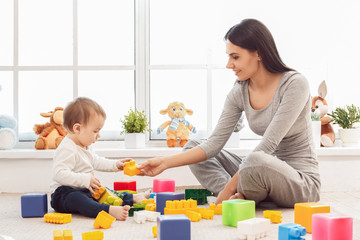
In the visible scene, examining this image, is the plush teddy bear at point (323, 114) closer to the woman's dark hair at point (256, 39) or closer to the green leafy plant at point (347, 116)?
the green leafy plant at point (347, 116)

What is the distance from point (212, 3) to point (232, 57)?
102 centimetres

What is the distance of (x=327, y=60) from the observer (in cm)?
279

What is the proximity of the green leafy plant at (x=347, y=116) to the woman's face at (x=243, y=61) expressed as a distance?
1.02 m

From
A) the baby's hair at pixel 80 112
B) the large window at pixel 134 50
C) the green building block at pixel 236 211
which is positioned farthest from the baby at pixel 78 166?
the large window at pixel 134 50

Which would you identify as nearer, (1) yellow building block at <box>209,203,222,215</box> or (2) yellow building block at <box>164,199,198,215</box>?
(2) yellow building block at <box>164,199,198,215</box>

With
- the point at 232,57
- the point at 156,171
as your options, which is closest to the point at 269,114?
the point at 232,57

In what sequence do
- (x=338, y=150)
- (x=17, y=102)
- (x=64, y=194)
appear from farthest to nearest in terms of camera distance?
(x=17, y=102)
(x=338, y=150)
(x=64, y=194)

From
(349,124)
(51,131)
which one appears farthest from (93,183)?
(349,124)

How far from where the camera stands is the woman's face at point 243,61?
179cm

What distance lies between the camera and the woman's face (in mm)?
1793

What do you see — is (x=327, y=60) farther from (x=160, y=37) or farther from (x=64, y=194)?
(x=64, y=194)

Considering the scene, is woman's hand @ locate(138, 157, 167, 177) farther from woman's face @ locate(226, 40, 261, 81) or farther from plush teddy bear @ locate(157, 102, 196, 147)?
plush teddy bear @ locate(157, 102, 196, 147)

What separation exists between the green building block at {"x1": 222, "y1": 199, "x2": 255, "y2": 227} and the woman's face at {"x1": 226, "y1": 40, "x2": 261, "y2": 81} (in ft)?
1.91

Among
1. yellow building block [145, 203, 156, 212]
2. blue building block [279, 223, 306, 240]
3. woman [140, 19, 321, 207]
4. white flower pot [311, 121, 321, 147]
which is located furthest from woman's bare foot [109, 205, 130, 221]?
white flower pot [311, 121, 321, 147]
